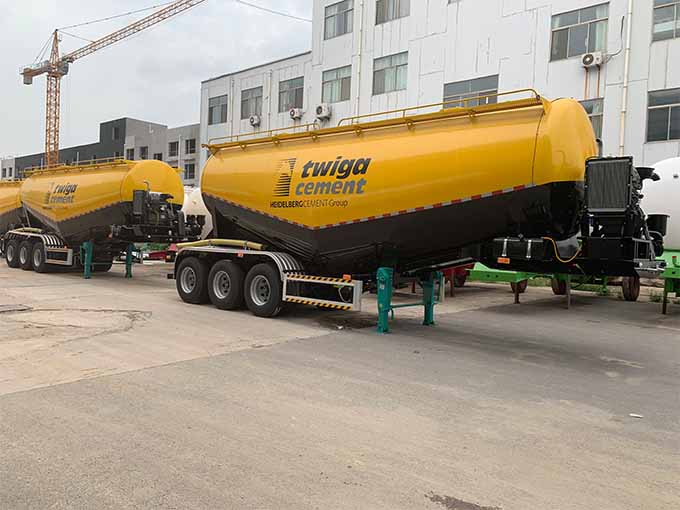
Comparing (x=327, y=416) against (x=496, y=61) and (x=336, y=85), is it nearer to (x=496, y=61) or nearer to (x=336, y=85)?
(x=496, y=61)

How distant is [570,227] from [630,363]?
216 cm

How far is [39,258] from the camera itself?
19.0 m

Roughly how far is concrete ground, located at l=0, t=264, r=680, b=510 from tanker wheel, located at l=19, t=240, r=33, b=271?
10.3 m

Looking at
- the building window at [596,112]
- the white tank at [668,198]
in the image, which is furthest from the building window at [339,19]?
the white tank at [668,198]

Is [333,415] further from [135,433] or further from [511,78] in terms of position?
[511,78]

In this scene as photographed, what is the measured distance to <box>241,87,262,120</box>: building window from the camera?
35312mm

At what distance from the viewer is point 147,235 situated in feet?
52.5

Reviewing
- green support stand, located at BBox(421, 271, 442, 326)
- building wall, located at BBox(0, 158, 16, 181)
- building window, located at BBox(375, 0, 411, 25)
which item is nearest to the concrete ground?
green support stand, located at BBox(421, 271, 442, 326)

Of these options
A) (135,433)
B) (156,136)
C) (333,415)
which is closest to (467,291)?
(333,415)

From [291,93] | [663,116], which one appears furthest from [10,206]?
[663,116]

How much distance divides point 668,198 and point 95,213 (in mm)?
15145

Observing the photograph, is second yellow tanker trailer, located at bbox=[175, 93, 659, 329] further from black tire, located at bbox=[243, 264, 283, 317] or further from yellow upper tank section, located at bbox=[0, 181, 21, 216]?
yellow upper tank section, located at bbox=[0, 181, 21, 216]

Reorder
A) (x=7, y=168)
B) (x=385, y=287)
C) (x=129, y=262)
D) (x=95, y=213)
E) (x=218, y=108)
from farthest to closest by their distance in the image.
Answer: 1. (x=7, y=168)
2. (x=218, y=108)
3. (x=129, y=262)
4. (x=95, y=213)
5. (x=385, y=287)

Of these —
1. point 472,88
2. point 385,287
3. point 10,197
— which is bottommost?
point 385,287
